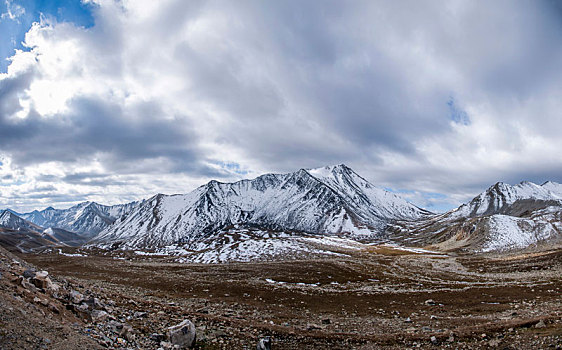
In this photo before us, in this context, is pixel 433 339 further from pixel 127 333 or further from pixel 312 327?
pixel 127 333

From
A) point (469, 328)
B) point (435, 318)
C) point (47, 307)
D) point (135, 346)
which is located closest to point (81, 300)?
point (47, 307)

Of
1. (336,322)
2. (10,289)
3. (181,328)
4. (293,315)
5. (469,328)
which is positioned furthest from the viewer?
(293,315)

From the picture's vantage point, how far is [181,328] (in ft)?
59.9

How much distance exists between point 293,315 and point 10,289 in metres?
22.7

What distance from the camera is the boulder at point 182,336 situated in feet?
58.0

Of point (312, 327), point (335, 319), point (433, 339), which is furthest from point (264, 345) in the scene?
point (335, 319)

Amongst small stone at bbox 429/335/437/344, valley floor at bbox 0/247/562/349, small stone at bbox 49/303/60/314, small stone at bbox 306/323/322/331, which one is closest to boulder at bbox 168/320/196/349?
valley floor at bbox 0/247/562/349

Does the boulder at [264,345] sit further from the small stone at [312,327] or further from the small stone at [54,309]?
the small stone at [54,309]

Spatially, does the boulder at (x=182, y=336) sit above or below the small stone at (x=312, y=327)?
above

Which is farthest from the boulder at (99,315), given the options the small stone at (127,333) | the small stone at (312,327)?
the small stone at (312,327)

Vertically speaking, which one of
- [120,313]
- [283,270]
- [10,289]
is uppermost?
[10,289]

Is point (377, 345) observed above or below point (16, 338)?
below

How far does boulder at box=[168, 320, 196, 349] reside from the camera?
58.0ft

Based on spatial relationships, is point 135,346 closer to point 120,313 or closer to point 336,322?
point 120,313
